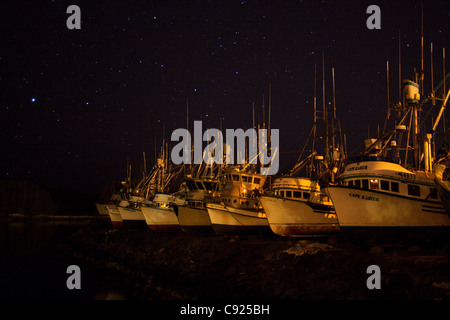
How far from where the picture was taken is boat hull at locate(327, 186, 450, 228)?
2061cm

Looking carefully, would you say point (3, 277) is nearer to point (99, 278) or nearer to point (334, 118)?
point (99, 278)

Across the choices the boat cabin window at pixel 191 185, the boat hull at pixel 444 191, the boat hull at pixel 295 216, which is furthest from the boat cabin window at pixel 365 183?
the boat cabin window at pixel 191 185

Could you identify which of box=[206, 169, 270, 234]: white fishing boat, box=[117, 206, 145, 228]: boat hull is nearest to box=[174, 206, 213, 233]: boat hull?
box=[206, 169, 270, 234]: white fishing boat

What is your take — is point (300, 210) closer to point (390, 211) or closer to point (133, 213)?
point (390, 211)

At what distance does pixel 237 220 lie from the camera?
3553cm

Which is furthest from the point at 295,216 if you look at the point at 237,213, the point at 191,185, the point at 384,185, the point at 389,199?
the point at 191,185

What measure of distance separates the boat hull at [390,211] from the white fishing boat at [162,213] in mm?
28647

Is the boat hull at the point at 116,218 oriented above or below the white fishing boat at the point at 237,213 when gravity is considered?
below

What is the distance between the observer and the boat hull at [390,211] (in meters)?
20.6

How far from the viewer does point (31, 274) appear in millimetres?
38750

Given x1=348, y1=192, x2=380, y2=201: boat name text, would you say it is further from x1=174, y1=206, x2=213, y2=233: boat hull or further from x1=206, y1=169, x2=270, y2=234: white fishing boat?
x1=174, y1=206, x2=213, y2=233: boat hull

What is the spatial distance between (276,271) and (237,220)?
15.2 m

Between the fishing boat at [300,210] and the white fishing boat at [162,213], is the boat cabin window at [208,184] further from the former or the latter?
the fishing boat at [300,210]

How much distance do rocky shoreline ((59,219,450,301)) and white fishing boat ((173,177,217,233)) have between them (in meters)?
4.75
